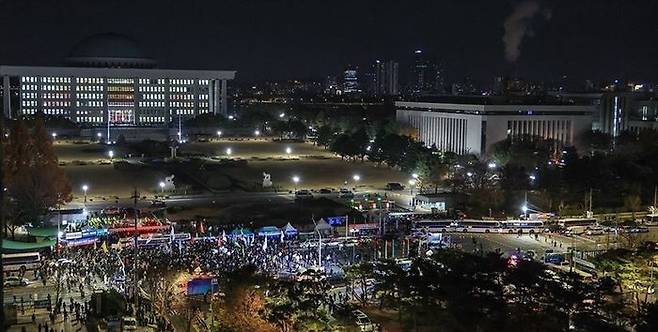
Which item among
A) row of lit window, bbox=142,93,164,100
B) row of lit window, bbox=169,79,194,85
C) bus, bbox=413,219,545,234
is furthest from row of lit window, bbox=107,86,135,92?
bus, bbox=413,219,545,234

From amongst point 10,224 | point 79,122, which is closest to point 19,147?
point 10,224

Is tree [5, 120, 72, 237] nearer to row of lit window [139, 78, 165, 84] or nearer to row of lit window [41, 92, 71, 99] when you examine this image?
row of lit window [41, 92, 71, 99]

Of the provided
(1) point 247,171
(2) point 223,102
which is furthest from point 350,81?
(1) point 247,171

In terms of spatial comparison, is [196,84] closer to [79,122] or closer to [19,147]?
[79,122]

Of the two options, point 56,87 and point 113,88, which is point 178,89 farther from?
point 56,87

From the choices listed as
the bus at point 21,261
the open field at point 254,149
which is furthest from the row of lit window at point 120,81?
the bus at point 21,261

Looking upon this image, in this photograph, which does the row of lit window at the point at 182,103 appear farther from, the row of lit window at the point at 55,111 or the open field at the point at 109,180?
the open field at the point at 109,180
